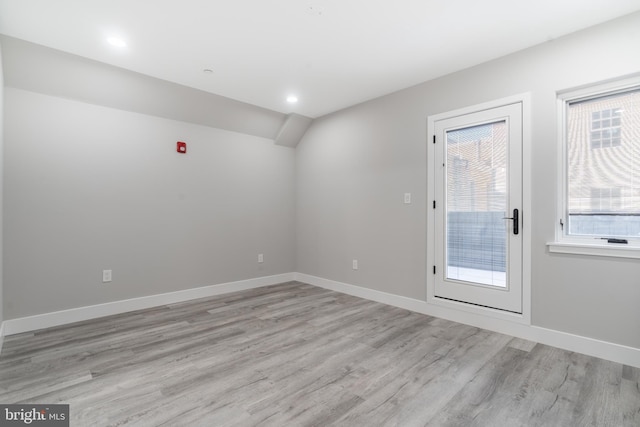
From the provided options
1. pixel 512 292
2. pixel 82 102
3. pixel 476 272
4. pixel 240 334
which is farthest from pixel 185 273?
pixel 512 292

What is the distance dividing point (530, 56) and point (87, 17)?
3661mm

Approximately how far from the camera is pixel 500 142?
3004mm

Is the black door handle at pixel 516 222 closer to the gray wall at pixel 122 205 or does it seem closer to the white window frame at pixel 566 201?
the white window frame at pixel 566 201

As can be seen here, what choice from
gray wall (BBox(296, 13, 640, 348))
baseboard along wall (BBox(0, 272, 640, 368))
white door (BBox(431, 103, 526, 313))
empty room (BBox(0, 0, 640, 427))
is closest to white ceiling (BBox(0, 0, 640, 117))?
empty room (BBox(0, 0, 640, 427))

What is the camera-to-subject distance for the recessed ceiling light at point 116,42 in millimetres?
2613

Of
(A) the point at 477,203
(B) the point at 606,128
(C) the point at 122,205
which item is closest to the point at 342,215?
(A) the point at 477,203

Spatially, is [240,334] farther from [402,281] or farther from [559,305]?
[559,305]

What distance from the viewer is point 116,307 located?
138 inches

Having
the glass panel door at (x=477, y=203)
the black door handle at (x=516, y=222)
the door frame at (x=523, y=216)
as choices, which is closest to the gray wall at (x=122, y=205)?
the door frame at (x=523, y=216)

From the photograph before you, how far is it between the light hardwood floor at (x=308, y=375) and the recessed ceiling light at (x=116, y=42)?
260 cm

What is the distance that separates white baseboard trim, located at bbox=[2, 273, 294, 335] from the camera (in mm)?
2977

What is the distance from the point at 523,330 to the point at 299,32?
10.7 ft

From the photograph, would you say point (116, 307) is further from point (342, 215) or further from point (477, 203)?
point (477, 203)

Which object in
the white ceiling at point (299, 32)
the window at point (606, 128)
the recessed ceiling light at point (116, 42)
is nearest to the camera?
the white ceiling at point (299, 32)
